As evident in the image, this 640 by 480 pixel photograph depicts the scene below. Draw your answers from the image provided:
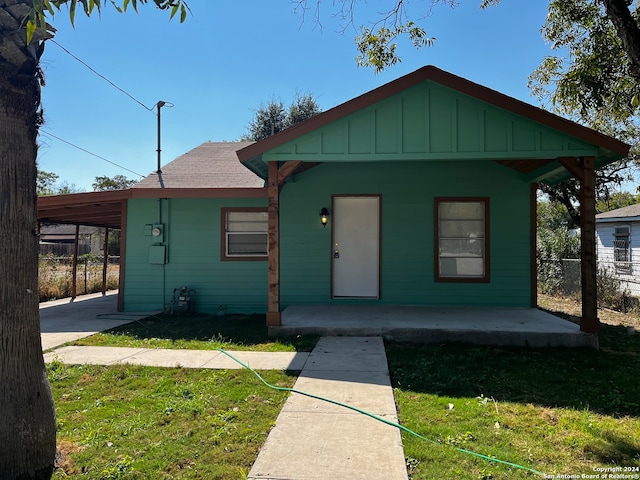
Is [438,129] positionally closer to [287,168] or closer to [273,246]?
[287,168]

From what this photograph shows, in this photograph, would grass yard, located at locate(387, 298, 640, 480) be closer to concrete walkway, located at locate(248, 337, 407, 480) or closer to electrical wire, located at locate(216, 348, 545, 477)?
electrical wire, located at locate(216, 348, 545, 477)

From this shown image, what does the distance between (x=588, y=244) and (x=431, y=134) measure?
2.67 metres

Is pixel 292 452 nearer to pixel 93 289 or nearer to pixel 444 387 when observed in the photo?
pixel 444 387

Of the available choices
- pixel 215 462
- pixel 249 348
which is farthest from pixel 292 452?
pixel 249 348

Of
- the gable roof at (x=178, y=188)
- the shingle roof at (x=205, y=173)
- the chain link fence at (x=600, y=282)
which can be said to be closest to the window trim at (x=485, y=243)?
the gable roof at (x=178, y=188)

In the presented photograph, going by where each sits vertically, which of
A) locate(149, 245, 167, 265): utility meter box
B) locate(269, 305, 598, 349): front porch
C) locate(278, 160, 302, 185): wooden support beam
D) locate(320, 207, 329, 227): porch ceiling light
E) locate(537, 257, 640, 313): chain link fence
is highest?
locate(278, 160, 302, 185): wooden support beam

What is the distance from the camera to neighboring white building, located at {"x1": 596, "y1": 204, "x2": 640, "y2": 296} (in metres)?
13.2

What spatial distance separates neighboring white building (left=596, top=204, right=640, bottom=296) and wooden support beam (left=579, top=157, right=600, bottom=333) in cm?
870

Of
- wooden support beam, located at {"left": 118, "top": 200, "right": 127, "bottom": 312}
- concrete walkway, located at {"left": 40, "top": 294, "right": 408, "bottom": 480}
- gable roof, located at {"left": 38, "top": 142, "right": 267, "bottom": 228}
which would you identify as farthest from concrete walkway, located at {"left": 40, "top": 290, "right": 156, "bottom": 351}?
gable roof, located at {"left": 38, "top": 142, "right": 267, "bottom": 228}

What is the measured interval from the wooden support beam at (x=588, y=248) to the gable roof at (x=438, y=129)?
0.95 ft

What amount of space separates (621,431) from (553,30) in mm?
8392

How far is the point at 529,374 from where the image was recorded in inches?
176

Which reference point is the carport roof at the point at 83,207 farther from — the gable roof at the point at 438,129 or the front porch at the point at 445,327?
the front porch at the point at 445,327

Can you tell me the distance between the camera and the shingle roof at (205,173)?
8.23 metres
